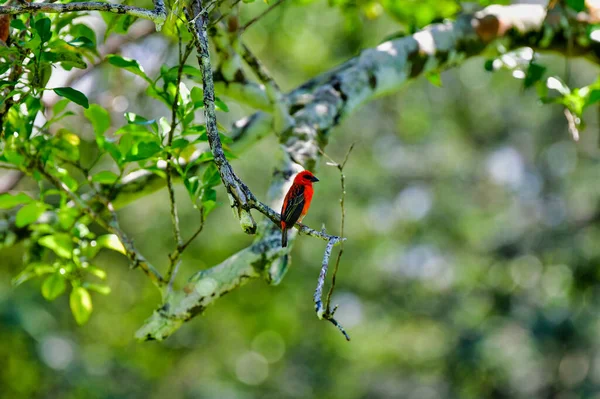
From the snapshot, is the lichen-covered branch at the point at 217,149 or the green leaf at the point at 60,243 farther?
the green leaf at the point at 60,243

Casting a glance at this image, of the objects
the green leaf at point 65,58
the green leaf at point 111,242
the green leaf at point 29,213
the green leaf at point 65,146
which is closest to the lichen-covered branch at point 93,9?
the green leaf at point 65,58

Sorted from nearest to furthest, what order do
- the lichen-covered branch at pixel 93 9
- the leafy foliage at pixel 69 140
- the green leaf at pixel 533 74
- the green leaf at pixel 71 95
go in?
1. the lichen-covered branch at pixel 93 9
2. the green leaf at pixel 71 95
3. the leafy foliage at pixel 69 140
4. the green leaf at pixel 533 74

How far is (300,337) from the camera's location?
11398 mm

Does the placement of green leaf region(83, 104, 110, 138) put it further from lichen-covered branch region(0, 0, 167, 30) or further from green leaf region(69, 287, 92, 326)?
lichen-covered branch region(0, 0, 167, 30)

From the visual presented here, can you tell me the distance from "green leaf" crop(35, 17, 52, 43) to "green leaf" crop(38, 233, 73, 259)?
2.93 ft

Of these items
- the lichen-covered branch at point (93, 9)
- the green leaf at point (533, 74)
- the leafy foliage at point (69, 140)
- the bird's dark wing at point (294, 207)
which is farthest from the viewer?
the green leaf at point (533, 74)

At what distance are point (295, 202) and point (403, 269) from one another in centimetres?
968

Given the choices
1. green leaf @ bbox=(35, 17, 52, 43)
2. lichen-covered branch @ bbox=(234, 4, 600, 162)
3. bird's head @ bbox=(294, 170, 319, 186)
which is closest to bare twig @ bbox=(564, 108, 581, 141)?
lichen-covered branch @ bbox=(234, 4, 600, 162)

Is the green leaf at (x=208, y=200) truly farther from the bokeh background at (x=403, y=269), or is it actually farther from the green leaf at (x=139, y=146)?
the bokeh background at (x=403, y=269)

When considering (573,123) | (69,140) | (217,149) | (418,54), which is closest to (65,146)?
(69,140)

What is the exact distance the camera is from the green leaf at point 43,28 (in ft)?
6.71

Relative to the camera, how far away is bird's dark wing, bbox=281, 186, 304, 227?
222 cm

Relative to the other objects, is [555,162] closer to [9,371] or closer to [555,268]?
[555,268]

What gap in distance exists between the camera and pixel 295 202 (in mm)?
2371
